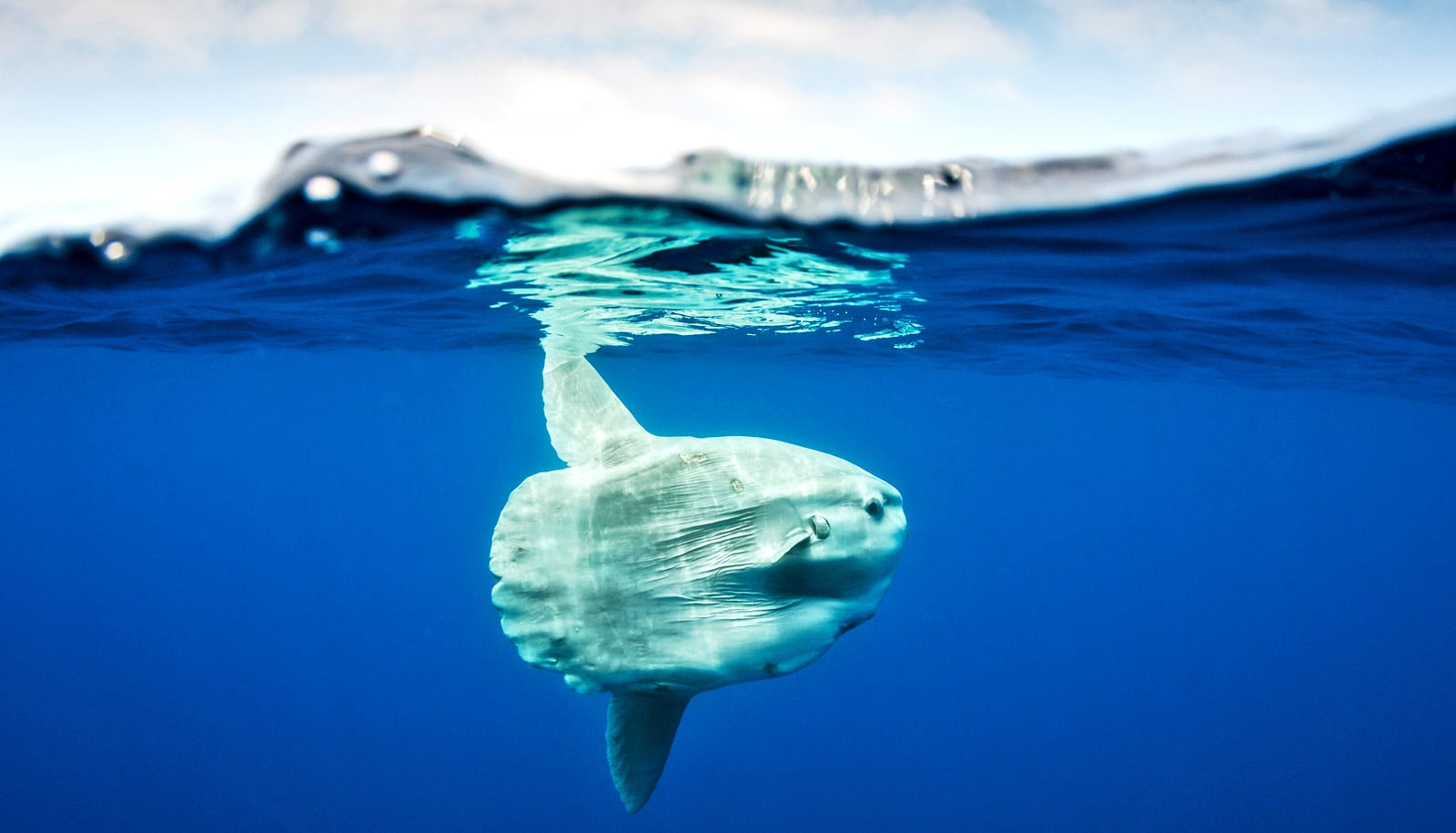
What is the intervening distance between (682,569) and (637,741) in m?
1.32

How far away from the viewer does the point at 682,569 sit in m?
4.37

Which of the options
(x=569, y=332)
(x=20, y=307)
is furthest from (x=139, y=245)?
(x=569, y=332)

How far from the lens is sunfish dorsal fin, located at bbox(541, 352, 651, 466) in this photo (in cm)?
544

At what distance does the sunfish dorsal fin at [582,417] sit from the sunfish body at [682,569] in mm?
510

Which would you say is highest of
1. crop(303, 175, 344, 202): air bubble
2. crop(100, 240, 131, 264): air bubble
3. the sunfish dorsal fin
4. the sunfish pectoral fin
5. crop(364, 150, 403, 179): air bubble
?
crop(364, 150, 403, 179): air bubble

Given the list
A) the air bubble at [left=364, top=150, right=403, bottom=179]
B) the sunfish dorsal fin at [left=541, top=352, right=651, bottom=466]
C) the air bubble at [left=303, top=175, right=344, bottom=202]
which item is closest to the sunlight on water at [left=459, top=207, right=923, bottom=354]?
the air bubble at [left=303, top=175, right=344, bottom=202]

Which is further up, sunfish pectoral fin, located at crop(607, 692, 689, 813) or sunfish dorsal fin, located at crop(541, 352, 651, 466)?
sunfish dorsal fin, located at crop(541, 352, 651, 466)

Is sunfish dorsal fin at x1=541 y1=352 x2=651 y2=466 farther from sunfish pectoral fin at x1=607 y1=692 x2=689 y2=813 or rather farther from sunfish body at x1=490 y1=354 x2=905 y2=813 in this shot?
sunfish pectoral fin at x1=607 y1=692 x2=689 y2=813

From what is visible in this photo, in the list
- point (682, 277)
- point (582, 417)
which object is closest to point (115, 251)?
point (582, 417)

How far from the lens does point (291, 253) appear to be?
23.1 feet

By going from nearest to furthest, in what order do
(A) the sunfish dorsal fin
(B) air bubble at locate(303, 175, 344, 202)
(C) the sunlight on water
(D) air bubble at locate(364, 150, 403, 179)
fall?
(D) air bubble at locate(364, 150, 403, 179) → (B) air bubble at locate(303, 175, 344, 202) → (A) the sunfish dorsal fin → (C) the sunlight on water

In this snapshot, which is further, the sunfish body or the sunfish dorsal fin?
the sunfish dorsal fin

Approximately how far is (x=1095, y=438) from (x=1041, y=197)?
62.2 meters

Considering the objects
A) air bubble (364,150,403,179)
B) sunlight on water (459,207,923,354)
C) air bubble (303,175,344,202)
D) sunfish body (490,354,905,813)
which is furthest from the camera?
sunlight on water (459,207,923,354)
